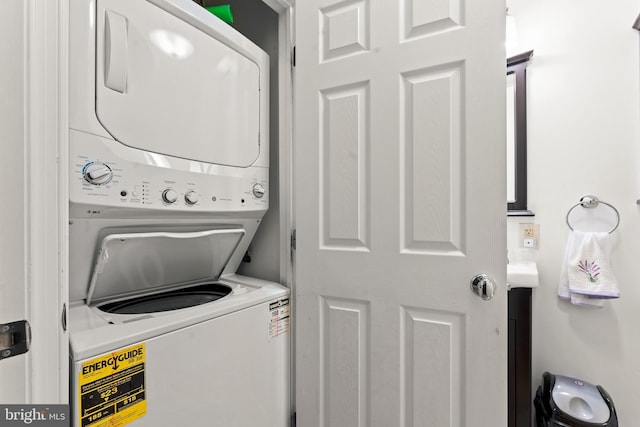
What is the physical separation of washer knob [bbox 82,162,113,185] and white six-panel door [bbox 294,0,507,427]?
0.69m

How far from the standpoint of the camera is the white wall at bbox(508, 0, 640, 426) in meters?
1.59

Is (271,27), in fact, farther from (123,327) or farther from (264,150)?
(123,327)

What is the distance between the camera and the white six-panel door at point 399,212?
1.03 metres

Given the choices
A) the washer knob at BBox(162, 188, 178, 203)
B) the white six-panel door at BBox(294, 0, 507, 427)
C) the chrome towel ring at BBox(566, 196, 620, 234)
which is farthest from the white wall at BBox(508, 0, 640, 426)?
the washer knob at BBox(162, 188, 178, 203)

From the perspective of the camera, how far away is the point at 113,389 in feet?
2.64

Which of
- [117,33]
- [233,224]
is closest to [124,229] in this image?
[233,224]

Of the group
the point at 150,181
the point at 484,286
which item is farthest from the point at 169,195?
the point at 484,286

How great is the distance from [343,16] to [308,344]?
1361 mm

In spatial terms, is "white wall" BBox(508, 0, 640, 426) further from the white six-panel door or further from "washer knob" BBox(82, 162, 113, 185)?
"washer knob" BBox(82, 162, 113, 185)

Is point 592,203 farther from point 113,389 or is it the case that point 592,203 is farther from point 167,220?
point 113,389

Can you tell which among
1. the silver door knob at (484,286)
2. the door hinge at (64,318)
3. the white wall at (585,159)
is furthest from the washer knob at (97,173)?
the white wall at (585,159)

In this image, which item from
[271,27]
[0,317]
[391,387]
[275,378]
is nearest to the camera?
[0,317]

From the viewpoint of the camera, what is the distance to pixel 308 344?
134 cm

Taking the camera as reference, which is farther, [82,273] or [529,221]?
[529,221]
